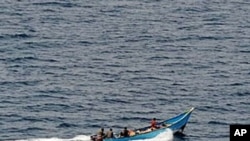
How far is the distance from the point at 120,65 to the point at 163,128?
30.9 meters

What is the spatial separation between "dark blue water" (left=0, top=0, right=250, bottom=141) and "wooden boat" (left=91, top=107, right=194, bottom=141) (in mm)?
1471

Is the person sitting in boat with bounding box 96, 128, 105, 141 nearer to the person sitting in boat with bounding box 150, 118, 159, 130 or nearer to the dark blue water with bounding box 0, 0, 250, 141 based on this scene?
the dark blue water with bounding box 0, 0, 250, 141

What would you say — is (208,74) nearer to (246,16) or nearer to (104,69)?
(104,69)

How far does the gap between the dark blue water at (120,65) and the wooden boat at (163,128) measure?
147 centimetres

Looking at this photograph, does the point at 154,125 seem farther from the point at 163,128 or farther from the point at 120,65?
the point at 120,65

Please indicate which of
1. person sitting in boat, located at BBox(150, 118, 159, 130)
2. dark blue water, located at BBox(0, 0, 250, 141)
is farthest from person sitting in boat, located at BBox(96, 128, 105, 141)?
person sitting in boat, located at BBox(150, 118, 159, 130)

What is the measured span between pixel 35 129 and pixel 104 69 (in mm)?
27693

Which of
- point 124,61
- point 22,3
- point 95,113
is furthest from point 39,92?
point 22,3

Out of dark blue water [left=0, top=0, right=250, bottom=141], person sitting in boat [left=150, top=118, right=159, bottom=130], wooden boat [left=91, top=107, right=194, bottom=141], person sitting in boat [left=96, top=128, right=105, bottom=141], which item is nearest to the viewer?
person sitting in boat [left=96, top=128, right=105, bottom=141]

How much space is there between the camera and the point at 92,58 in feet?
502

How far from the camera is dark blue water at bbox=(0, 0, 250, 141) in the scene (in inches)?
5002

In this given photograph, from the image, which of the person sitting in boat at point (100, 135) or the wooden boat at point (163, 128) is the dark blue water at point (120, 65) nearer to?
the wooden boat at point (163, 128)

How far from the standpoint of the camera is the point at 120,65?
14950cm

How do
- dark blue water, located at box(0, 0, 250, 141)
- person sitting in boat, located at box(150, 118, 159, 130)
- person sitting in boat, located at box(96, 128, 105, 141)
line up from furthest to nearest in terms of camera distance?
1. dark blue water, located at box(0, 0, 250, 141)
2. person sitting in boat, located at box(150, 118, 159, 130)
3. person sitting in boat, located at box(96, 128, 105, 141)
